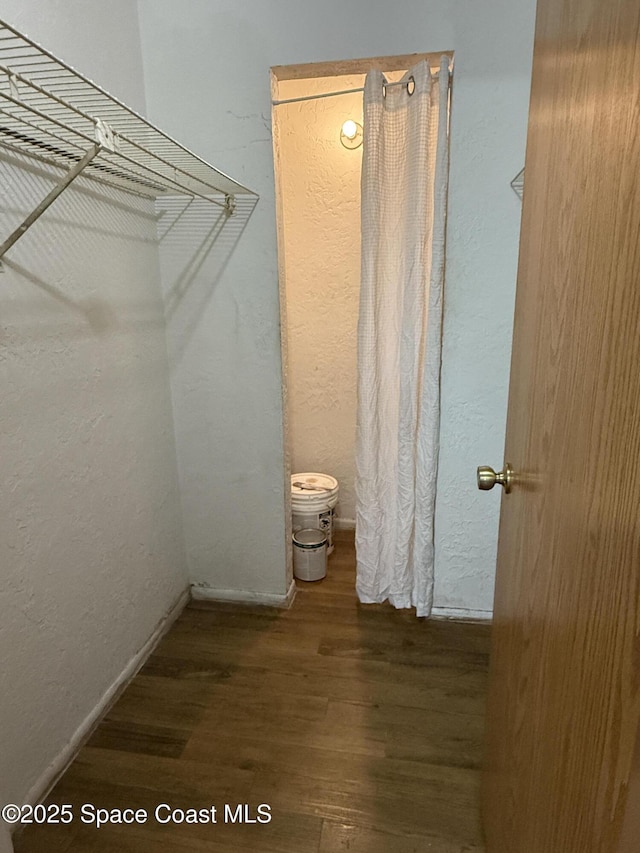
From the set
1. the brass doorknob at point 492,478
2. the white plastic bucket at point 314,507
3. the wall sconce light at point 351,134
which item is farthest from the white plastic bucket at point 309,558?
the wall sconce light at point 351,134

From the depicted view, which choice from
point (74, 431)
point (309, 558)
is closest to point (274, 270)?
point (74, 431)

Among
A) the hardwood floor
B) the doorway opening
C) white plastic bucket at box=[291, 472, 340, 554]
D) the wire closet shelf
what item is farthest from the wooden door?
white plastic bucket at box=[291, 472, 340, 554]

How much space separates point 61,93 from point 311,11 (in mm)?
819

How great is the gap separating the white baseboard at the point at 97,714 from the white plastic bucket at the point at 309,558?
0.52m

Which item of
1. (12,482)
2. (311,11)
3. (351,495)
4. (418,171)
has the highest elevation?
(311,11)

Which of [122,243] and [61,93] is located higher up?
[61,93]

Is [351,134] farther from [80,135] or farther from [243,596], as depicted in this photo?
[243,596]

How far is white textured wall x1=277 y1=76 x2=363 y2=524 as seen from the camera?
227cm

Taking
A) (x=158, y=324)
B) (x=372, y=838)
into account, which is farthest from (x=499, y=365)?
(x=372, y=838)

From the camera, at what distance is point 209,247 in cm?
180

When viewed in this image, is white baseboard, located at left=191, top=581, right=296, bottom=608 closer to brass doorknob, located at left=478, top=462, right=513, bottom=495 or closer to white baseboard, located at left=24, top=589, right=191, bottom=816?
white baseboard, located at left=24, top=589, right=191, bottom=816

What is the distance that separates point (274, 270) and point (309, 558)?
1220mm

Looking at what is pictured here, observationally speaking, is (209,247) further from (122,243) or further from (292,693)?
(292,693)

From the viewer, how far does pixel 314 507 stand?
7.63ft
